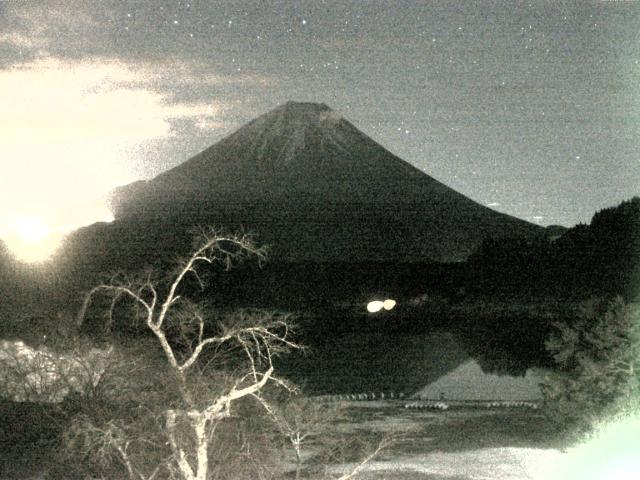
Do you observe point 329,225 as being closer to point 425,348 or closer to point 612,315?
point 425,348

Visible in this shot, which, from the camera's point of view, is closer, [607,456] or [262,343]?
[607,456]

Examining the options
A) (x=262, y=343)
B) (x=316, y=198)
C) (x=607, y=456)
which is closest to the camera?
(x=607, y=456)

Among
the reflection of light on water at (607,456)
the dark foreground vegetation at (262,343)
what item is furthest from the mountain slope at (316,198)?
the reflection of light on water at (607,456)

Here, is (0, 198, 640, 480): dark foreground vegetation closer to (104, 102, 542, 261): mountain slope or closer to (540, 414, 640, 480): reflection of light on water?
(540, 414, 640, 480): reflection of light on water

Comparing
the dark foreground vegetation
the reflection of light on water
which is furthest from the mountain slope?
the reflection of light on water

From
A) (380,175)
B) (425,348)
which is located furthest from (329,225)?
(425,348)

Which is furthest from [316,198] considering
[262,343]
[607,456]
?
[607,456]

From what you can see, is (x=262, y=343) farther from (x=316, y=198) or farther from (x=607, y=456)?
(x=316, y=198)
